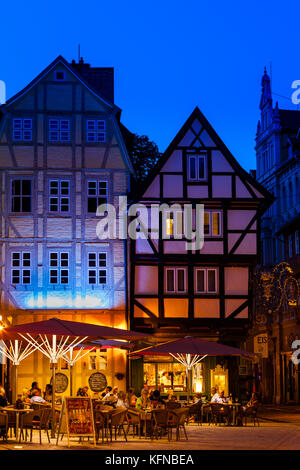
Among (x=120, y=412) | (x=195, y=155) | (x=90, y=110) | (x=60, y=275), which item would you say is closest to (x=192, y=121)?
(x=195, y=155)

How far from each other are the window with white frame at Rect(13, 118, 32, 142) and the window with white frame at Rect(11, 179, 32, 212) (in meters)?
1.81

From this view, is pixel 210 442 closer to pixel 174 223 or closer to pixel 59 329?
pixel 59 329

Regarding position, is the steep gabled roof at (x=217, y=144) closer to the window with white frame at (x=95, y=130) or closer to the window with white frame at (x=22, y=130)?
the window with white frame at (x=95, y=130)

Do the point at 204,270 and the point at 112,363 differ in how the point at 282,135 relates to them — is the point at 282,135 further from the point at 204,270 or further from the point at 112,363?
the point at 112,363

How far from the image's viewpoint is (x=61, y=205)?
38.1 meters

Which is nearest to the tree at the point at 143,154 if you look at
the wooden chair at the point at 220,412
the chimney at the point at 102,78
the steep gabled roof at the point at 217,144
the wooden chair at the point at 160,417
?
the chimney at the point at 102,78

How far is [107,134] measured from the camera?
127 feet

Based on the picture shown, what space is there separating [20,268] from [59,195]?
11.3 ft

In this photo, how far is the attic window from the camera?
126 ft

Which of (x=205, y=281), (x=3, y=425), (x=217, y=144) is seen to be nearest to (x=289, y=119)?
(x=217, y=144)

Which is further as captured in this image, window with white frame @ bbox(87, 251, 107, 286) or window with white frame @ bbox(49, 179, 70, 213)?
window with white frame @ bbox(49, 179, 70, 213)

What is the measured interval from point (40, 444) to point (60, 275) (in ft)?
57.6

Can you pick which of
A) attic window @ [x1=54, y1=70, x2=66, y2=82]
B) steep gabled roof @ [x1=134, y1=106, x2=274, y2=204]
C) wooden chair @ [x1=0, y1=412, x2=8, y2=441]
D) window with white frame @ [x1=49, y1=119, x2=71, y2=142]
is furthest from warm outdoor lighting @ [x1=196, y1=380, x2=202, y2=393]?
wooden chair @ [x1=0, y1=412, x2=8, y2=441]

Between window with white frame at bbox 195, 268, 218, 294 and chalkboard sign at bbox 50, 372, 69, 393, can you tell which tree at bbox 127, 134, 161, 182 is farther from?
chalkboard sign at bbox 50, 372, 69, 393
